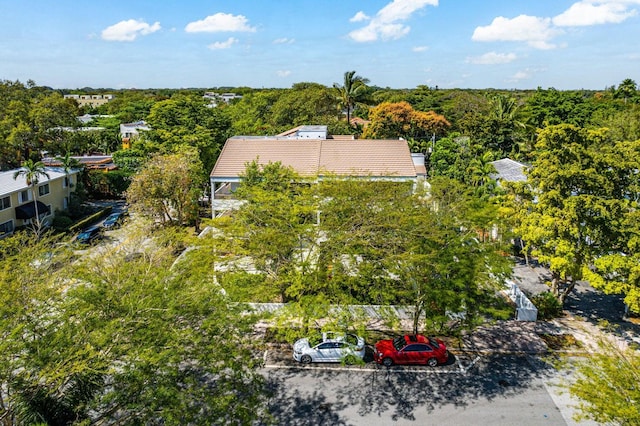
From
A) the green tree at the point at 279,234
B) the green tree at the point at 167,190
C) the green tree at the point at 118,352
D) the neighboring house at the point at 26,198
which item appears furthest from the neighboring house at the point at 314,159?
the green tree at the point at 118,352

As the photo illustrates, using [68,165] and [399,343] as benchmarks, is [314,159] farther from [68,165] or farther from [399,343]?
[68,165]

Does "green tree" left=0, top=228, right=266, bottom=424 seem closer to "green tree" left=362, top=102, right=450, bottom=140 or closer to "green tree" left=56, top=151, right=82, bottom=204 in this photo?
"green tree" left=56, top=151, right=82, bottom=204

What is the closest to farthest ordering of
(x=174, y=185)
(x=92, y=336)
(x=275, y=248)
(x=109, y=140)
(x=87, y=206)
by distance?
(x=92, y=336)
(x=275, y=248)
(x=174, y=185)
(x=87, y=206)
(x=109, y=140)

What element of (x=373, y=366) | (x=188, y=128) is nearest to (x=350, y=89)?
(x=188, y=128)

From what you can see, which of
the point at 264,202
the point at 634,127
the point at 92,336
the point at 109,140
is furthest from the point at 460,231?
the point at 109,140

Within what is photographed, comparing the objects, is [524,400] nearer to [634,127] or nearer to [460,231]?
[460,231]

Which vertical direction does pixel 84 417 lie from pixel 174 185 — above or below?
below
